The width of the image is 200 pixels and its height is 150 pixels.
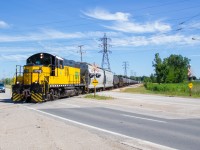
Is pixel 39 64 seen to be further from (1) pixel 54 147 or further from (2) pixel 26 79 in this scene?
(1) pixel 54 147

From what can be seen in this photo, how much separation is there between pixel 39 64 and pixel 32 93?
2.96 meters

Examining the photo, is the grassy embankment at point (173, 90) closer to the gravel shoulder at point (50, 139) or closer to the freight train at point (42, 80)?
the freight train at point (42, 80)

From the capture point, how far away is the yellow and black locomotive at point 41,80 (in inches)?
1108

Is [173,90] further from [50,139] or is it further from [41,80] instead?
[50,139]

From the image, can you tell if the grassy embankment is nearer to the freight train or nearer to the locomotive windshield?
the freight train

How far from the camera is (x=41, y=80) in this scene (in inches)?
1131

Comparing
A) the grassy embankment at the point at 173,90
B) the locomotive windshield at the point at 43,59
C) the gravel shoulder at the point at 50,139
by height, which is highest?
the locomotive windshield at the point at 43,59

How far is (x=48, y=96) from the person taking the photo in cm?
2938

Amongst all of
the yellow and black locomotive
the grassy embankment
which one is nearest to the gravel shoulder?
the yellow and black locomotive

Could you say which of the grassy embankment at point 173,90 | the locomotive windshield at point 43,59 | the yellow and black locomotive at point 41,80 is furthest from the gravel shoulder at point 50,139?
the grassy embankment at point 173,90

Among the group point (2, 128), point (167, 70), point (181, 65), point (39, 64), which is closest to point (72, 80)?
point (39, 64)

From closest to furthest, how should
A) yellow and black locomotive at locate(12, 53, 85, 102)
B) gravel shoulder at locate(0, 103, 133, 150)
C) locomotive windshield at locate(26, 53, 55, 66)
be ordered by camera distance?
gravel shoulder at locate(0, 103, 133, 150), yellow and black locomotive at locate(12, 53, 85, 102), locomotive windshield at locate(26, 53, 55, 66)

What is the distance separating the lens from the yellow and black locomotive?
92.3ft

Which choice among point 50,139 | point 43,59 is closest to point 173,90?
point 43,59
